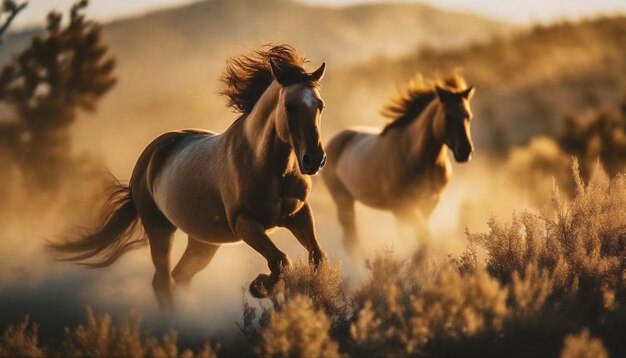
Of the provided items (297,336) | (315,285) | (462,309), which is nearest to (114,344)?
(297,336)

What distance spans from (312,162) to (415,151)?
16.7ft

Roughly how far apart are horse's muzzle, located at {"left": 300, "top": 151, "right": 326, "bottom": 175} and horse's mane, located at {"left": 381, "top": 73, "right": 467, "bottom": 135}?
539 centimetres

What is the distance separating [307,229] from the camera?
22.2 feet

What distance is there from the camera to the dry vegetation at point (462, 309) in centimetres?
532

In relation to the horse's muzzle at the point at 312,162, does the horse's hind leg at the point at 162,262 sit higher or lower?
lower

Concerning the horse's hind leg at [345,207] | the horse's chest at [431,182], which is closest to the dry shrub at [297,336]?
the horse's chest at [431,182]

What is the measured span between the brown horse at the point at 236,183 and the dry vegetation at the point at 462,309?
0.45 meters

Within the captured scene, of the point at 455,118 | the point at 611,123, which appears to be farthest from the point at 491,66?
the point at 455,118

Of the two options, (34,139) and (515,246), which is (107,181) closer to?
(515,246)

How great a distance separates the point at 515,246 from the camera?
7.46m

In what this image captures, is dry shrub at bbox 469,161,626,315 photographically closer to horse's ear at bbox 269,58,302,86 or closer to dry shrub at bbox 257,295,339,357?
dry shrub at bbox 257,295,339,357

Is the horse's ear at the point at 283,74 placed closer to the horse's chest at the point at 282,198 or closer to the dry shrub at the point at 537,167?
the horse's chest at the point at 282,198

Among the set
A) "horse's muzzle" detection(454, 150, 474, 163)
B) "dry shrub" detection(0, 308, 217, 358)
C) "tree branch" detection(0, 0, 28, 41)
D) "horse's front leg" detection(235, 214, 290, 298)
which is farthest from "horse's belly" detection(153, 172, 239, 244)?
"tree branch" detection(0, 0, 28, 41)

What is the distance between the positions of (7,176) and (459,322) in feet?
47.3
